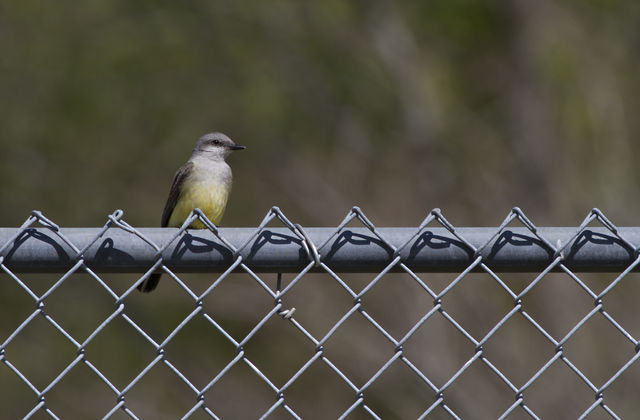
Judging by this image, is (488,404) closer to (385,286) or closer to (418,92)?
(385,286)

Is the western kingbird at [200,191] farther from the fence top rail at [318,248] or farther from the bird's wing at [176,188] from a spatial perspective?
the fence top rail at [318,248]

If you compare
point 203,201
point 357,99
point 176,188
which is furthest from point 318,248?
point 357,99

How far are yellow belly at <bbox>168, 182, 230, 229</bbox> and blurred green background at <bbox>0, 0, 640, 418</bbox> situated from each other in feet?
10.5

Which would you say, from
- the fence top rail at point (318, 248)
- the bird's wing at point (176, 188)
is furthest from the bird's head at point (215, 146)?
the fence top rail at point (318, 248)

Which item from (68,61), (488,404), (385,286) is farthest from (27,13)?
(488,404)

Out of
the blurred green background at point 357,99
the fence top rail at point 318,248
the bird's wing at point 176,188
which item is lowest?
the fence top rail at point 318,248

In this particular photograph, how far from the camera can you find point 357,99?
793 centimetres

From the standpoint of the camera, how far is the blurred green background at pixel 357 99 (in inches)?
304

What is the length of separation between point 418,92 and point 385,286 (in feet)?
6.09

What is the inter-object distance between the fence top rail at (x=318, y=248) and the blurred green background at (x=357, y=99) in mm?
5633

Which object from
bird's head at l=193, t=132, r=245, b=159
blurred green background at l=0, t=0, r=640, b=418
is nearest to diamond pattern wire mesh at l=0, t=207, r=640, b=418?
blurred green background at l=0, t=0, r=640, b=418

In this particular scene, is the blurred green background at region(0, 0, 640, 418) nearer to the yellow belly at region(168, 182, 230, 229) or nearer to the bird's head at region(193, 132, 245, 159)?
the bird's head at region(193, 132, 245, 159)

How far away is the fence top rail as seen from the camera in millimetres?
1921

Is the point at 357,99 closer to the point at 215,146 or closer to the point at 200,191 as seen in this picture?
the point at 215,146
